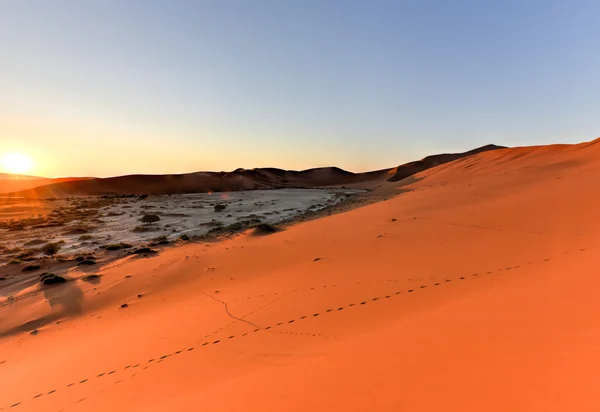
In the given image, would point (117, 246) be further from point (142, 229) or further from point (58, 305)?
point (58, 305)

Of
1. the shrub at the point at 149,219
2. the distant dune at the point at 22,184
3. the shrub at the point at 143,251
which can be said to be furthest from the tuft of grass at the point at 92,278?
the distant dune at the point at 22,184

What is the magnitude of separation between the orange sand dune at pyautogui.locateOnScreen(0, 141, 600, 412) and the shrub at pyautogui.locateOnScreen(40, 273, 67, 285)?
0.54 metres

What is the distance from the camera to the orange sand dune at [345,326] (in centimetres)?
245

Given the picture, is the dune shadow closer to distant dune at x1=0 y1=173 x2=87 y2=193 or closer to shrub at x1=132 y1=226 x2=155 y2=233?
shrub at x1=132 y1=226 x2=155 y2=233

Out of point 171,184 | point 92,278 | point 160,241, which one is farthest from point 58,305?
point 171,184

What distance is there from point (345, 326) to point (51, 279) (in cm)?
834

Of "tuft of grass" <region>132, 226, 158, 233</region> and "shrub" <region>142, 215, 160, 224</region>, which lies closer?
"tuft of grass" <region>132, 226, 158, 233</region>

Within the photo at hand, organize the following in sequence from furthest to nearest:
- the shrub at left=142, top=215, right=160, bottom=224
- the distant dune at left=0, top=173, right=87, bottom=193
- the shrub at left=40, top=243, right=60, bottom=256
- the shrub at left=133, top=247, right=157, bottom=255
A: the distant dune at left=0, top=173, right=87, bottom=193
the shrub at left=142, top=215, right=160, bottom=224
the shrub at left=40, top=243, right=60, bottom=256
the shrub at left=133, top=247, right=157, bottom=255

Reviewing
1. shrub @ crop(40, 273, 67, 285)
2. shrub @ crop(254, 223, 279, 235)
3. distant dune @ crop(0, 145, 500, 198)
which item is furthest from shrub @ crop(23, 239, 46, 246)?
distant dune @ crop(0, 145, 500, 198)

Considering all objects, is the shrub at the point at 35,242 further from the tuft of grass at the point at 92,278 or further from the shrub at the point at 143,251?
the tuft of grass at the point at 92,278

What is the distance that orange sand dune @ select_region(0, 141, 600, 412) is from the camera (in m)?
2.45

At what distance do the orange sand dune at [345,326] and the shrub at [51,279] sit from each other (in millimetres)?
538

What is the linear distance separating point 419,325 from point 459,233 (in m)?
5.28

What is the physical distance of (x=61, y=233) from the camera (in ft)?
51.9
